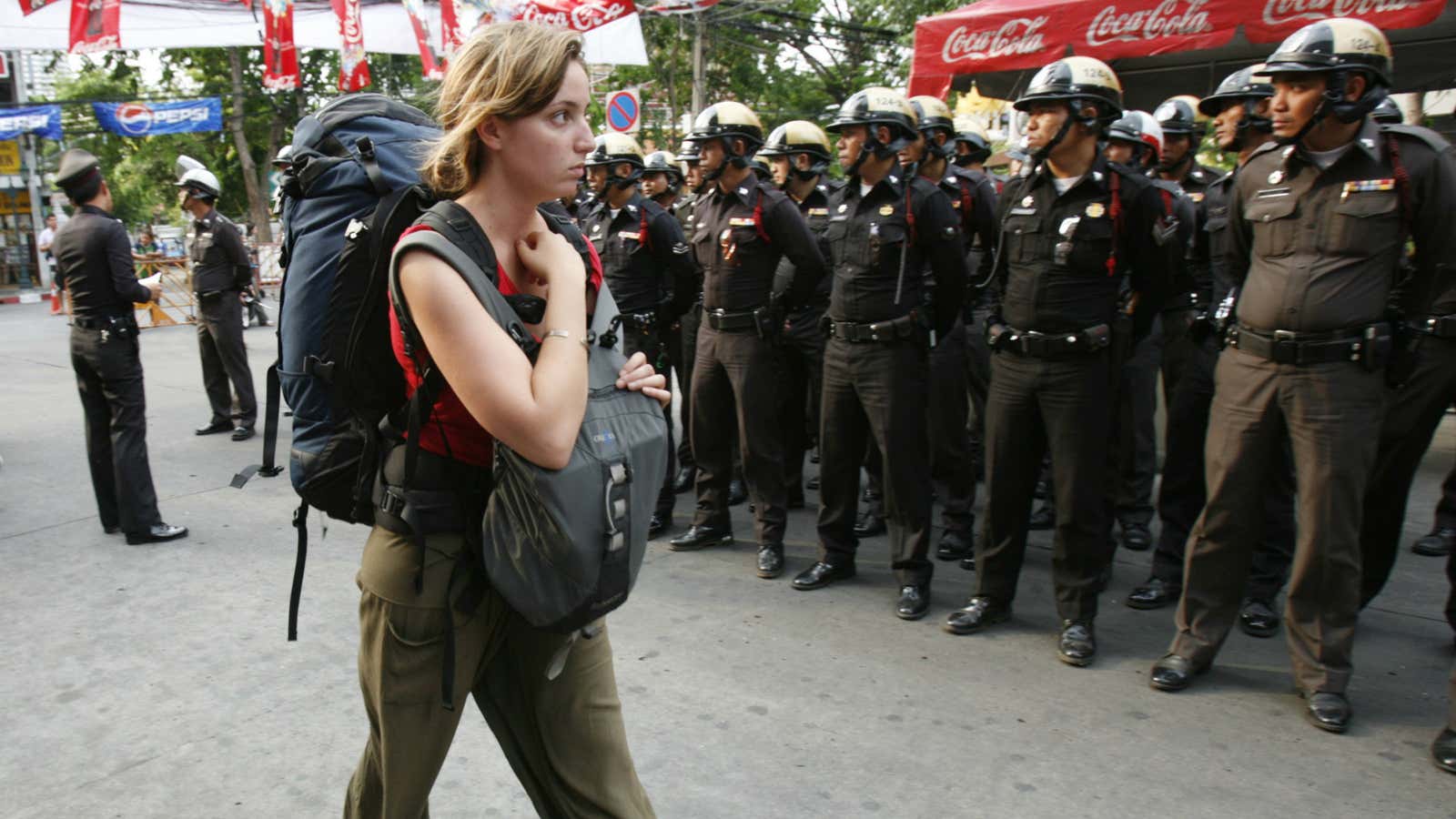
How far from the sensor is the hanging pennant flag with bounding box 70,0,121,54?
13445mm

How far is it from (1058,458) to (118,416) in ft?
15.8

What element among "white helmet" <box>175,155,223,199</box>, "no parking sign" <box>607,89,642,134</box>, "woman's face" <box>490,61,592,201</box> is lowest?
"white helmet" <box>175,155,223,199</box>

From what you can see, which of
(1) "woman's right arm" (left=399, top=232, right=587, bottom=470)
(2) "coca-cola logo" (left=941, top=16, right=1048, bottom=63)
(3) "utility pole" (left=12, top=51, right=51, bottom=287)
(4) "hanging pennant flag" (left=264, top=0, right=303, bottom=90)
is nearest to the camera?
(1) "woman's right arm" (left=399, top=232, right=587, bottom=470)

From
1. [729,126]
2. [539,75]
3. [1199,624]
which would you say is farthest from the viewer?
[729,126]

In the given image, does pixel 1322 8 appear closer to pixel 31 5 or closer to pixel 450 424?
pixel 450 424

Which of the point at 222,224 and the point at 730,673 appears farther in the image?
the point at 222,224

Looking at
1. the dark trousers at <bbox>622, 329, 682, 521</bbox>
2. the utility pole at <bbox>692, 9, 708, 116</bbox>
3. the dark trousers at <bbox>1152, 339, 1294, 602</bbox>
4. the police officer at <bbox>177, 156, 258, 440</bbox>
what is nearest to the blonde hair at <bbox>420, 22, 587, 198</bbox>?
the dark trousers at <bbox>1152, 339, 1294, 602</bbox>

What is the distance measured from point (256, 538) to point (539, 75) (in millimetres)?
4973

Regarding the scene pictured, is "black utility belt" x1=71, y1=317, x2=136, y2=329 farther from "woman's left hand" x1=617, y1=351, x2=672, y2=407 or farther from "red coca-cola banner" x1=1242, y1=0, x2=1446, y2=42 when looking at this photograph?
"red coca-cola banner" x1=1242, y1=0, x2=1446, y2=42

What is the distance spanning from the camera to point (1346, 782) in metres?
3.28

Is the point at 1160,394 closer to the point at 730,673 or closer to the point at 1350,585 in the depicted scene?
the point at 1350,585

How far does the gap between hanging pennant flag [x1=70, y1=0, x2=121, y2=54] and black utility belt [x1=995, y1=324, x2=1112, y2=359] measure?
13.5 meters

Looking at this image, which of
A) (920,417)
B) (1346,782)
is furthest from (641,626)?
(1346,782)

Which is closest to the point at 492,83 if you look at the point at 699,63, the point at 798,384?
the point at 798,384
